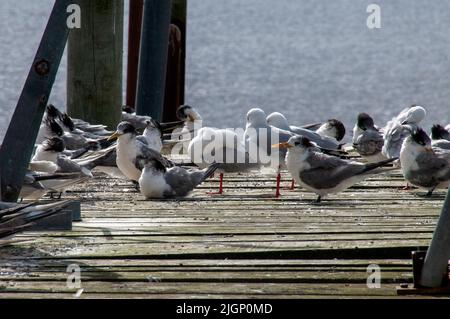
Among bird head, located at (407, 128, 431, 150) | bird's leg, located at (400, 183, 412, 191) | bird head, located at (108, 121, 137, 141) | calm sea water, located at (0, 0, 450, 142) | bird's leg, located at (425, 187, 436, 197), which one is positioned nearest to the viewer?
bird's leg, located at (425, 187, 436, 197)

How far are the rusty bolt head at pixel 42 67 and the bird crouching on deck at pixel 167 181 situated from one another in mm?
2289

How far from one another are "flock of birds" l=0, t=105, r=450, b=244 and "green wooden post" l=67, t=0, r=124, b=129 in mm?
208

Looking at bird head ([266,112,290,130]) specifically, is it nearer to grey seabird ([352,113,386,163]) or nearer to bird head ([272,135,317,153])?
grey seabird ([352,113,386,163])

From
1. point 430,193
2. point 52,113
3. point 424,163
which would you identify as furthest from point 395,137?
point 52,113

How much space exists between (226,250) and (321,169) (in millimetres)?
3305

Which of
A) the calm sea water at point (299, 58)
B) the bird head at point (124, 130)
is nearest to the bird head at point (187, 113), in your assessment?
the bird head at point (124, 130)

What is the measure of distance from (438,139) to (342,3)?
8464cm

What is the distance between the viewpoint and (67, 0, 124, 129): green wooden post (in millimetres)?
12367

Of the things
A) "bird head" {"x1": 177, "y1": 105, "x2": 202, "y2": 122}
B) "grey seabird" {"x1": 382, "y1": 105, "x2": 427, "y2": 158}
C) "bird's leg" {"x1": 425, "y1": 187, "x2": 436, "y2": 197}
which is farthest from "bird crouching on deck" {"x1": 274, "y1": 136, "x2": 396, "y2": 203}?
"bird head" {"x1": 177, "y1": 105, "x2": 202, "y2": 122}

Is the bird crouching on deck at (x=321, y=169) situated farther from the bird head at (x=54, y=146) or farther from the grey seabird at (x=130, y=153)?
the bird head at (x=54, y=146)

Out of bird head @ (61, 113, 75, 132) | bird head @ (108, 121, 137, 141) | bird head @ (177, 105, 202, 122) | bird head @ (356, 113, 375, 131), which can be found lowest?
bird head @ (108, 121, 137, 141)

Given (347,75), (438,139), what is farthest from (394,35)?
(438,139)

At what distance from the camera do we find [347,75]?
48.0m

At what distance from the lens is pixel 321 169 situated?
9719mm
